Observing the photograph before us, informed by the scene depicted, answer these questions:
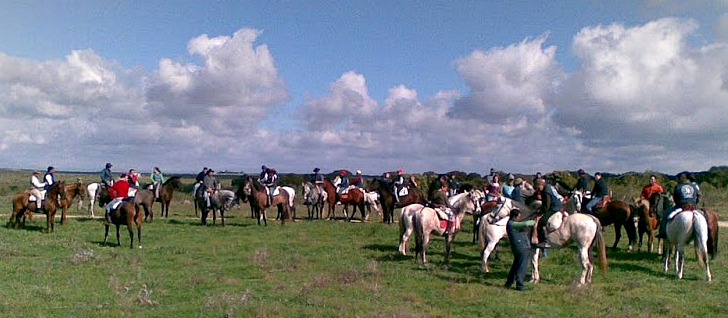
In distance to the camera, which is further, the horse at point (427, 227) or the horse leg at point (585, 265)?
the horse at point (427, 227)

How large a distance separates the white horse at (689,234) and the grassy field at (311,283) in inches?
17.5

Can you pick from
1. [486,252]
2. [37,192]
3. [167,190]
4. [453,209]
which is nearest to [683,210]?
[486,252]

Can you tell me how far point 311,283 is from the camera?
11.9 m

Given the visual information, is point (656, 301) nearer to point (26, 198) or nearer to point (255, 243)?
point (255, 243)

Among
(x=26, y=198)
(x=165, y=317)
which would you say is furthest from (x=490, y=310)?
(x=26, y=198)

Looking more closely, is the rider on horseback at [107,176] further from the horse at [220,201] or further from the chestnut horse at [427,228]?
the chestnut horse at [427,228]

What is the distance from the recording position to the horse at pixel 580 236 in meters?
12.1

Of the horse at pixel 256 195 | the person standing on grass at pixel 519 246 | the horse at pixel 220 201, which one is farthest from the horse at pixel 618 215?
the horse at pixel 220 201

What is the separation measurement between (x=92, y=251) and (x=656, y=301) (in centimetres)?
1393

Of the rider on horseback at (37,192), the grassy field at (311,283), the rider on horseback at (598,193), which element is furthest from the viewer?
the rider on horseback at (37,192)

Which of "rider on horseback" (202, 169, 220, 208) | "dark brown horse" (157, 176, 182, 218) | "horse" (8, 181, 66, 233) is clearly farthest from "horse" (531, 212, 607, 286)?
"dark brown horse" (157, 176, 182, 218)

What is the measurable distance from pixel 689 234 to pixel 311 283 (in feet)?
27.8

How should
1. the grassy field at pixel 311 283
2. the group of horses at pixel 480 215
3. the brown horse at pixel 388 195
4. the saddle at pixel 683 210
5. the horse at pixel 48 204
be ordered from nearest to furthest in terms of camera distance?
the grassy field at pixel 311 283 → the group of horses at pixel 480 215 → the saddle at pixel 683 210 → the horse at pixel 48 204 → the brown horse at pixel 388 195

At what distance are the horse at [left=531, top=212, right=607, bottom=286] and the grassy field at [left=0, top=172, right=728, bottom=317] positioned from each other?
411 millimetres
